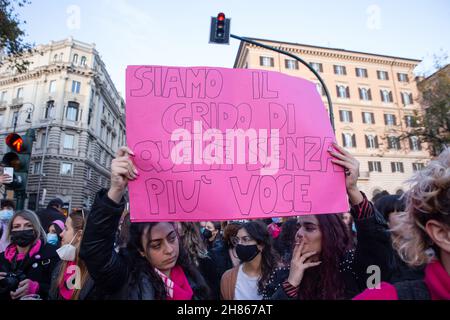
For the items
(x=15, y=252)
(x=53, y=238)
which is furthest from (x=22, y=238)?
(x=53, y=238)

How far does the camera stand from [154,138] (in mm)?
1713

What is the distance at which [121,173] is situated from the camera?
1.56 meters

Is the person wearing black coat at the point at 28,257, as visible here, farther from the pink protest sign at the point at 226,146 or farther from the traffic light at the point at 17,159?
the pink protest sign at the point at 226,146

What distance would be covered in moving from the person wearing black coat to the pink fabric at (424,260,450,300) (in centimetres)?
290

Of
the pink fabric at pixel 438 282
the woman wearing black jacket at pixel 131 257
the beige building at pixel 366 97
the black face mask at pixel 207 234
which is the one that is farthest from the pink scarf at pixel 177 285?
the beige building at pixel 366 97

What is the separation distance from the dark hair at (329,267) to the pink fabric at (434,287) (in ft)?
1.89

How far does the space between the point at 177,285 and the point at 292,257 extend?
2.43 ft

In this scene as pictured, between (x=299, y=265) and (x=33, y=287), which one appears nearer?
(x=299, y=265)

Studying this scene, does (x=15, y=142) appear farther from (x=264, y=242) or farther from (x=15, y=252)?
(x=264, y=242)

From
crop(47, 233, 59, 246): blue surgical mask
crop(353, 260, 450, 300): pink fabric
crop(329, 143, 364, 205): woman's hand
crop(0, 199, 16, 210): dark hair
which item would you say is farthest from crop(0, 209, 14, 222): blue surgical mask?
crop(353, 260, 450, 300): pink fabric

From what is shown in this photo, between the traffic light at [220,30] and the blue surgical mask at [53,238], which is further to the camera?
the traffic light at [220,30]

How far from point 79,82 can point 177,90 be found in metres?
40.0

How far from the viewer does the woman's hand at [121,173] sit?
5.07ft

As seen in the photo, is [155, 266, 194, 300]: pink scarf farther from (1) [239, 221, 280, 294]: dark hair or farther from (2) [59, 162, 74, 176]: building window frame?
(2) [59, 162, 74, 176]: building window frame
